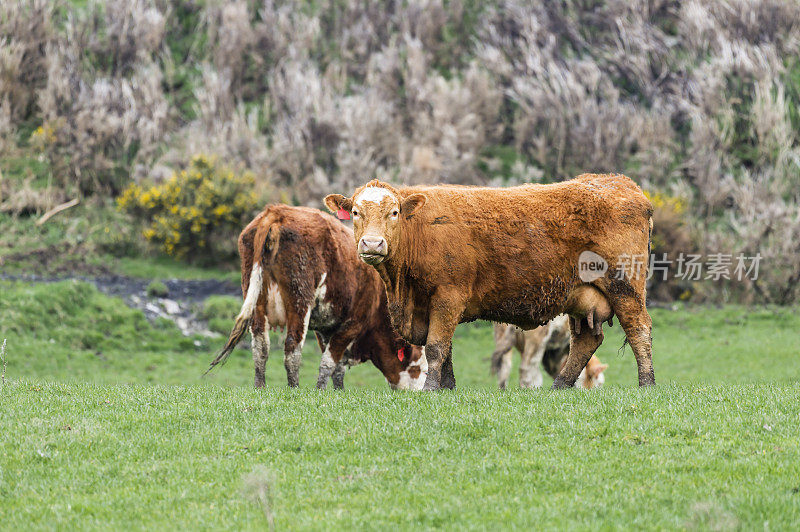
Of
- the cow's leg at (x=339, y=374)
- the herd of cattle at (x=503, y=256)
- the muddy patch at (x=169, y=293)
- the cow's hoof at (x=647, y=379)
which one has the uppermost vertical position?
the herd of cattle at (x=503, y=256)

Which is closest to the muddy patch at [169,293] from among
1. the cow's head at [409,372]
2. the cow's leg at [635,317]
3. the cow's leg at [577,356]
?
the cow's head at [409,372]

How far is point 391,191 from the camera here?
1017cm

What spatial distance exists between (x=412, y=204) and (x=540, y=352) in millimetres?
7878

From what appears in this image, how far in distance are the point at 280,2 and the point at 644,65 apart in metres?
21.5

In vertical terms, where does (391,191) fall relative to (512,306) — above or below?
above

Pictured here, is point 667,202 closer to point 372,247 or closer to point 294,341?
point 294,341

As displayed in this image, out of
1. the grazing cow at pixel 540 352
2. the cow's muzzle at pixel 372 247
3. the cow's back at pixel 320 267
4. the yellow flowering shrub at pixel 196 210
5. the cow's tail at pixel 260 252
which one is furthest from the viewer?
the yellow flowering shrub at pixel 196 210

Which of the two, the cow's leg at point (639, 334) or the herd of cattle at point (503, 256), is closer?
the herd of cattle at point (503, 256)

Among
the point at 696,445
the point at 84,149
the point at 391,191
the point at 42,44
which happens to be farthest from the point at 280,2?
the point at 696,445

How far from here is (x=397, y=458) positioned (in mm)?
7555

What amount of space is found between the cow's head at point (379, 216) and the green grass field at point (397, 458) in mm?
1568

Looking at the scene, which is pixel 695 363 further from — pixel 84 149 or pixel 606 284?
pixel 84 149

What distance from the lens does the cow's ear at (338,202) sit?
10.5m

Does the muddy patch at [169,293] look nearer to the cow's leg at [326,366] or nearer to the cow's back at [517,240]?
the cow's leg at [326,366]
